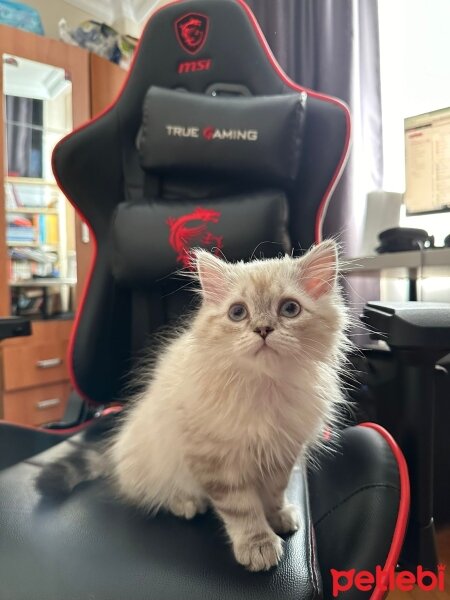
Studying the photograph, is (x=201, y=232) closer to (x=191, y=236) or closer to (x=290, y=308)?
(x=191, y=236)

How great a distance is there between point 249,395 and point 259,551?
231 millimetres

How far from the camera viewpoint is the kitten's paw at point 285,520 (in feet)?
2.35

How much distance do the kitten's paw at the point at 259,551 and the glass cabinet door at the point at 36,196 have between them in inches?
73.9

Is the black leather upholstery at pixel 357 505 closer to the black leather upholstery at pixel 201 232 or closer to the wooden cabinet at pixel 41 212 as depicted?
the black leather upholstery at pixel 201 232

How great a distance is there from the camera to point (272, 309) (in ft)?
2.29

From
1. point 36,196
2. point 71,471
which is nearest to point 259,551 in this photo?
point 71,471

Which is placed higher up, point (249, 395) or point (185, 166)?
point (185, 166)

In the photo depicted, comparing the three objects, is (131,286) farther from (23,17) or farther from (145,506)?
(23,17)

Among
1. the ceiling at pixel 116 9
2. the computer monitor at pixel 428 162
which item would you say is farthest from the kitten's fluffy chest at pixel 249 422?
the ceiling at pixel 116 9

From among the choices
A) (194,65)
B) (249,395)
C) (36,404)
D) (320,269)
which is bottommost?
(36,404)

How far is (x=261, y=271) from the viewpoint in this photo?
0.76 metres

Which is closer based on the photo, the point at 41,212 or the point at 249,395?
the point at 249,395

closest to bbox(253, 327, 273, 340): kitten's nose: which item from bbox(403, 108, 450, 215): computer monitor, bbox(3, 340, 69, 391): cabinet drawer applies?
bbox(403, 108, 450, 215): computer monitor

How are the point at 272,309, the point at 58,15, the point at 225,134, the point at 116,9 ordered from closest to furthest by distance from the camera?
the point at 272,309
the point at 225,134
the point at 58,15
the point at 116,9
